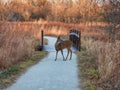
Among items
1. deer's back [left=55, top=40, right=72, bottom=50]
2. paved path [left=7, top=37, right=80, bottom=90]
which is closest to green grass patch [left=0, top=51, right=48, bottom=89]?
paved path [left=7, top=37, right=80, bottom=90]

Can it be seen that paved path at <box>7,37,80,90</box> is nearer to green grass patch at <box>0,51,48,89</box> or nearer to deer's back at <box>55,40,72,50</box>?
green grass patch at <box>0,51,48,89</box>

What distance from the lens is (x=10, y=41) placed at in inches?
620

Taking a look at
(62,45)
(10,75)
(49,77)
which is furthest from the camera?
(62,45)

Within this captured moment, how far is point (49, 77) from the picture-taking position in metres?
11.8

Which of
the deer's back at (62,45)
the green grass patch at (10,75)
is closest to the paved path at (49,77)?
the green grass patch at (10,75)

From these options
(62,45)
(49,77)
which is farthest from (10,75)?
(62,45)

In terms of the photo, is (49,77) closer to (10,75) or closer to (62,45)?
(10,75)

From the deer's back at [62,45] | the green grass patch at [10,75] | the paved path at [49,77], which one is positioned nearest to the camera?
the paved path at [49,77]

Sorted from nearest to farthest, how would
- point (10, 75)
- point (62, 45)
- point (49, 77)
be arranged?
point (49, 77), point (10, 75), point (62, 45)

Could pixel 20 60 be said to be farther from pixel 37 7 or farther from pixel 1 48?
pixel 37 7

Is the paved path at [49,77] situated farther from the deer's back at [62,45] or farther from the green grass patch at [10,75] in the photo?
the deer's back at [62,45]

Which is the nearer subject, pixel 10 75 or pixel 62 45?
pixel 10 75

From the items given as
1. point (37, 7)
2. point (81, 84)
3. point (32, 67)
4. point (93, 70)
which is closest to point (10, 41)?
point (32, 67)

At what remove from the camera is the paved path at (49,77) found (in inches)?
405
